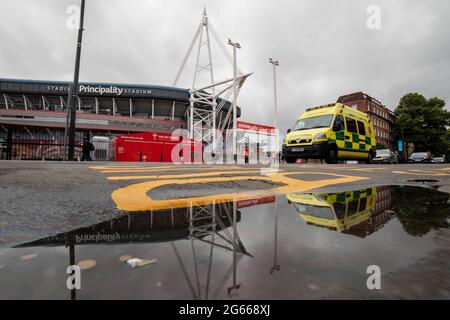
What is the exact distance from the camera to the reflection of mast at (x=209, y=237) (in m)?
0.74

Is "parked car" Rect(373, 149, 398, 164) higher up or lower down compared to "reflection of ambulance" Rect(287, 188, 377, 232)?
higher up

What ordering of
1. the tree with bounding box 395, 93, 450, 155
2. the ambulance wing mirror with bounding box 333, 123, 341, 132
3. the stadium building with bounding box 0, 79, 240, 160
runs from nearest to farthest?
the ambulance wing mirror with bounding box 333, 123, 341, 132
the stadium building with bounding box 0, 79, 240, 160
the tree with bounding box 395, 93, 450, 155

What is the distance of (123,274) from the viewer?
784 mm

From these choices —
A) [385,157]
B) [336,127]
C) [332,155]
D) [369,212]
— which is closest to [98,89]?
[336,127]

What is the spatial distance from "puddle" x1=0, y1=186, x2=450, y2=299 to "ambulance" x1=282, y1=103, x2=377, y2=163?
6830mm

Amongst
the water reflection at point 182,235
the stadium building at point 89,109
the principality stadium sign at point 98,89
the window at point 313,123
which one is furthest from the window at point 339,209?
the principality stadium sign at point 98,89

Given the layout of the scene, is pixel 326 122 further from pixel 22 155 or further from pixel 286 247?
pixel 22 155

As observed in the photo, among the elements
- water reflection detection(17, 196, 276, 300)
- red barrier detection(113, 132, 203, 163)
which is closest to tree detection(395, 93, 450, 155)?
red barrier detection(113, 132, 203, 163)

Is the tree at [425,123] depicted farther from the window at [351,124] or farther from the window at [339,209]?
the window at [339,209]

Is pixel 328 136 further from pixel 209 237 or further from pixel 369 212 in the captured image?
pixel 209 237

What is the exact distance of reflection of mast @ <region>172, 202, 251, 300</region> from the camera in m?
0.74

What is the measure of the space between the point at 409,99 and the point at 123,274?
5352 cm

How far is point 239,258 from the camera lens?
3.06 ft
